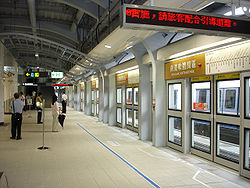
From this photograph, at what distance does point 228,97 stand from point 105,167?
10.4 feet

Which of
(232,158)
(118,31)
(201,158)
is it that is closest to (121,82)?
(118,31)

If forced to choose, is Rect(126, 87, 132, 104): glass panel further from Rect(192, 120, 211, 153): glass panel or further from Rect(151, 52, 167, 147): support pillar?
Rect(192, 120, 211, 153): glass panel

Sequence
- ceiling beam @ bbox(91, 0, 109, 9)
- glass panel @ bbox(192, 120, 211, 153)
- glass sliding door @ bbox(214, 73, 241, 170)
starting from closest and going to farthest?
glass sliding door @ bbox(214, 73, 241, 170) < glass panel @ bbox(192, 120, 211, 153) < ceiling beam @ bbox(91, 0, 109, 9)

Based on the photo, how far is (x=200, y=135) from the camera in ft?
23.5

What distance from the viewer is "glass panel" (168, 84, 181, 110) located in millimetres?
7924

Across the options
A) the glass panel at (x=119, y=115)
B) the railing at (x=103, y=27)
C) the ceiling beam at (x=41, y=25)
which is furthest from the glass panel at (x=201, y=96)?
the ceiling beam at (x=41, y=25)

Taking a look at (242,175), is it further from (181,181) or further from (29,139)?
(29,139)

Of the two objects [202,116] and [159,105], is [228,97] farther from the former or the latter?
[159,105]

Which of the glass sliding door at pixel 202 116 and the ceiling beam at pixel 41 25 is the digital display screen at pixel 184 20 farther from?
the ceiling beam at pixel 41 25

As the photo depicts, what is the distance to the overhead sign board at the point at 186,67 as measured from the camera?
257 inches

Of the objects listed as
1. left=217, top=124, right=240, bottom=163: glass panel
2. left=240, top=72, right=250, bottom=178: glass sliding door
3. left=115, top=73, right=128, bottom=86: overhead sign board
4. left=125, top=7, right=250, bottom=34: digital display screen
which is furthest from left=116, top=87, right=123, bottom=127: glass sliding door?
left=125, top=7, right=250, bottom=34: digital display screen

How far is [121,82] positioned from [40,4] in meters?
5.47

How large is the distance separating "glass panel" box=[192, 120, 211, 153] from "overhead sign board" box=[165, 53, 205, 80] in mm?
1299

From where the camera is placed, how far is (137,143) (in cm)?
888
